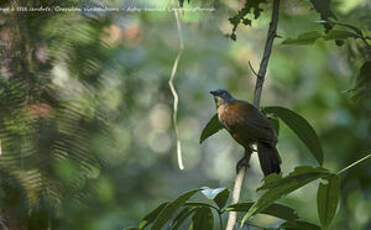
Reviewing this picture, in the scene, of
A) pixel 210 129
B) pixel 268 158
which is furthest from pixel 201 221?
pixel 268 158

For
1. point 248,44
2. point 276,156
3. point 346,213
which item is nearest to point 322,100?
point 248,44

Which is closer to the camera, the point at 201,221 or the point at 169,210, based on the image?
the point at 169,210

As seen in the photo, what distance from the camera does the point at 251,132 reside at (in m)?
2.33

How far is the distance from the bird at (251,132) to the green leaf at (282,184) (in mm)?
932

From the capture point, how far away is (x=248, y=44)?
19.4 ft

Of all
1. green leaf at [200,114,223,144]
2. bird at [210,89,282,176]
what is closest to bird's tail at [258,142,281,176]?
bird at [210,89,282,176]

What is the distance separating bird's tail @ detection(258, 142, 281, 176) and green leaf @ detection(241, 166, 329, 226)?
0.96 metres

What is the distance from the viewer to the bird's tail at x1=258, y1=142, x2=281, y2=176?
2.15 m

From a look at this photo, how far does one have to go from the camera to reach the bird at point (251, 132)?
7.15 ft

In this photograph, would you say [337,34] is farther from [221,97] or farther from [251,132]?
Answer: [221,97]

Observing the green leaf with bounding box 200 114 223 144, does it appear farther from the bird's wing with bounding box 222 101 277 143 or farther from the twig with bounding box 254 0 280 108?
the bird's wing with bounding box 222 101 277 143

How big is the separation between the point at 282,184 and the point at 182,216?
11.9 inches

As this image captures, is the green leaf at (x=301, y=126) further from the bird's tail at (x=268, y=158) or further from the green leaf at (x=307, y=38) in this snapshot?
the bird's tail at (x=268, y=158)

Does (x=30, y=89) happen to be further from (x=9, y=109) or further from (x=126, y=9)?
(x=126, y=9)
